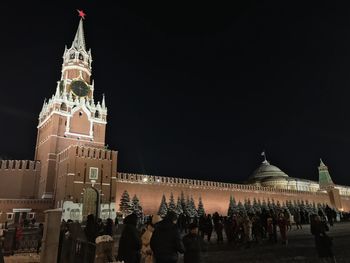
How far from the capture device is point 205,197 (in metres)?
37.5

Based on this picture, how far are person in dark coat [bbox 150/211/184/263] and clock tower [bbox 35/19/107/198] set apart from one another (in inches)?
1046

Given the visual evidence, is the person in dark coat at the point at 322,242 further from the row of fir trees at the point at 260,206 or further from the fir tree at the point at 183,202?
the row of fir trees at the point at 260,206

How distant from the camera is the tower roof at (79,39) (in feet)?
127

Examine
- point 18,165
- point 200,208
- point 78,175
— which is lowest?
point 200,208

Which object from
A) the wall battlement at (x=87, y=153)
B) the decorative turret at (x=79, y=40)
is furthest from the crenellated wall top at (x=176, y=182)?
the decorative turret at (x=79, y=40)

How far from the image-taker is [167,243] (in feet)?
13.7

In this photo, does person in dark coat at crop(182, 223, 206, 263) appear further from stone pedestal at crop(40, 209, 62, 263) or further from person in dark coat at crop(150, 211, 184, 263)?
stone pedestal at crop(40, 209, 62, 263)

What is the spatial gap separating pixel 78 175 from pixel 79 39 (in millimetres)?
21630

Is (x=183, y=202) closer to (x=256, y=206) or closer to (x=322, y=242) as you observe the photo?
(x=256, y=206)

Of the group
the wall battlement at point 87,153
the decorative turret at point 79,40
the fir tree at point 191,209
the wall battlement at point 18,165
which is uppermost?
the decorative turret at point 79,40

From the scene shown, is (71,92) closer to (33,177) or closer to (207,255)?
(33,177)

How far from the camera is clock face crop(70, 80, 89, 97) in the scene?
35.2 m

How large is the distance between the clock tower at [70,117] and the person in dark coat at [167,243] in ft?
87.2

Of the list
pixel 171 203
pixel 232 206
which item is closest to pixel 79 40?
pixel 171 203
